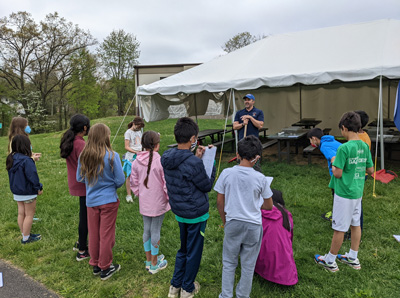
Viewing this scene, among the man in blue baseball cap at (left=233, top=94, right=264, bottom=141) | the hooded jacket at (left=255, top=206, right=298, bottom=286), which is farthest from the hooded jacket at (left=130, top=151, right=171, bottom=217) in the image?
the man in blue baseball cap at (left=233, top=94, right=264, bottom=141)

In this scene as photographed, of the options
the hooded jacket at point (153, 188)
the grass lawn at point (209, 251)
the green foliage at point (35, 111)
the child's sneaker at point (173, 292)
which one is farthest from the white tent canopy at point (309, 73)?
the green foliage at point (35, 111)

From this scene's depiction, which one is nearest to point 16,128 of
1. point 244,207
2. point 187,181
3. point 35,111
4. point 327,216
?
point 187,181

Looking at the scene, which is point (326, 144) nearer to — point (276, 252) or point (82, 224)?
point (276, 252)

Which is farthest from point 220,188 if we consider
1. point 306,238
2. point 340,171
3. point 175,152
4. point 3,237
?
point 3,237

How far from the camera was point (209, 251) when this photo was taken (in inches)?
130

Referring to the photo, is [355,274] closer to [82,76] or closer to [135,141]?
[135,141]

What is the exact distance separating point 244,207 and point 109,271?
1661 millimetres

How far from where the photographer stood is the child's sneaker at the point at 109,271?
2883 mm

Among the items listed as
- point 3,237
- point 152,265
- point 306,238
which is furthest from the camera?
point 3,237

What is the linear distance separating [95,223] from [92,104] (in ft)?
95.8

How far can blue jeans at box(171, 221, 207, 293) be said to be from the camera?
7.82 ft

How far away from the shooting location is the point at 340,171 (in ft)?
8.64

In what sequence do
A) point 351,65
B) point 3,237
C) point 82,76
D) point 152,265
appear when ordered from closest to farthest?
point 152,265 → point 3,237 → point 351,65 → point 82,76

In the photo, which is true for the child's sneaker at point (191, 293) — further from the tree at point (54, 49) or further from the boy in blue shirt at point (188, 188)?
the tree at point (54, 49)
